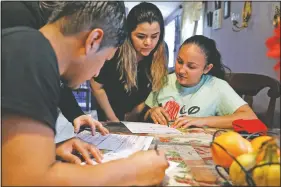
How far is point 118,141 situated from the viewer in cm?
97

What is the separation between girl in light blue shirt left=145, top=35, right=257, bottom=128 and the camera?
1534 mm

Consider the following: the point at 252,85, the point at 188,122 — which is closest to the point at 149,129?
the point at 188,122

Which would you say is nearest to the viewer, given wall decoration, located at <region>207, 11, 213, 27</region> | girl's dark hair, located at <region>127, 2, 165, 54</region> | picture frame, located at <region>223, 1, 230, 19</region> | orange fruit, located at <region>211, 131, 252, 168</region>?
orange fruit, located at <region>211, 131, 252, 168</region>

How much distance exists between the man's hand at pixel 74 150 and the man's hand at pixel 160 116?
63 centimetres

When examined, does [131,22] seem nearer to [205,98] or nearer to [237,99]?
[205,98]

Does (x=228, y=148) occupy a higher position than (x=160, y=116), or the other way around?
(x=228, y=148)

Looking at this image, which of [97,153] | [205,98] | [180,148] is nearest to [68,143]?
[97,153]

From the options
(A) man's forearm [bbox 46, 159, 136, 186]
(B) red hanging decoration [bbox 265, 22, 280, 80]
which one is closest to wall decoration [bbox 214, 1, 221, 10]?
(B) red hanging decoration [bbox 265, 22, 280, 80]

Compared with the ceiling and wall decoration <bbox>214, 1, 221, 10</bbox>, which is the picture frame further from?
the ceiling

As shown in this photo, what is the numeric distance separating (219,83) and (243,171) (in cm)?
112

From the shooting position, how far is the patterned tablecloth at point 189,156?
0.64 metres

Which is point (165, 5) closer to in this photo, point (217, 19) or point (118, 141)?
point (217, 19)

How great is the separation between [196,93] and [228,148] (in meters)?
1.01

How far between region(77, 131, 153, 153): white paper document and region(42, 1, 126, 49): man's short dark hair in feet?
1.06
